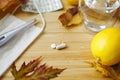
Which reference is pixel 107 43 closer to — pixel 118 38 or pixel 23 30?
pixel 118 38

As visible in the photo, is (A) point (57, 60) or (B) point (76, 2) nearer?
(A) point (57, 60)

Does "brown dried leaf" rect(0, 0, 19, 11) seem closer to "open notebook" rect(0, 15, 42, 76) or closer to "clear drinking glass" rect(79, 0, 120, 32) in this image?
"open notebook" rect(0, 15, 42, 76)

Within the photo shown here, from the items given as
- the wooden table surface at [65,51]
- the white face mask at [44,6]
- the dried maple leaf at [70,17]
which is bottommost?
the wooden table surface at [65,51]

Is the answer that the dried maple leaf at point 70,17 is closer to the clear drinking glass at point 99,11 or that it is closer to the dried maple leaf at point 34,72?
the clear drinking glass at point 99,11

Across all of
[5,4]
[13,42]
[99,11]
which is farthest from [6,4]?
[99,11]

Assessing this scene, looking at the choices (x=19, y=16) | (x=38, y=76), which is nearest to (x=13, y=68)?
(x=38, y=76)

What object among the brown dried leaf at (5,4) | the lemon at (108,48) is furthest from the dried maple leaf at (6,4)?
the lemon at (108,48)
